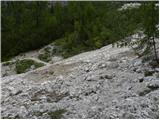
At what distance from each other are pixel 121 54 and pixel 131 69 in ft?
9.92

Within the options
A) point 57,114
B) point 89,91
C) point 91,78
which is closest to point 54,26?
point 91,78

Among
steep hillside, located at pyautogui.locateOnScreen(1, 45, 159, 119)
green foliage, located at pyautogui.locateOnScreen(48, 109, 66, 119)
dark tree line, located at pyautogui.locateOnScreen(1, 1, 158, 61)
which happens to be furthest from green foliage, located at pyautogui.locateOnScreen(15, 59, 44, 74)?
A: green foliage, located at pyautogui.locateOnScreen(48, 109, 66, 119)

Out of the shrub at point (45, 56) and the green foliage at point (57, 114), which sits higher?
the green foliage at point (57, 114)

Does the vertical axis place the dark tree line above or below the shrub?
above

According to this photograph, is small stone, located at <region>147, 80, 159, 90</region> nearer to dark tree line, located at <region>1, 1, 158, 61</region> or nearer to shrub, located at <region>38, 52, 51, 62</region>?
dark tree line, located at <region>1, 1, 158, 61</region>

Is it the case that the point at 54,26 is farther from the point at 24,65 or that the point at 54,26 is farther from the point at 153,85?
the point at 153,85

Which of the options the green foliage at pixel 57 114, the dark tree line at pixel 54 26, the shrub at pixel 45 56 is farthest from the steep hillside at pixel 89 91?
the shrub at pixel 45 56

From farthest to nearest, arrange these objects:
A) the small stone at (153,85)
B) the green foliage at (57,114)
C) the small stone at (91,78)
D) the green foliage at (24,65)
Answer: the green foliage at (24,65) < the small stone at (91,78) < the small stone at (153,85) < the green foliage at (57,114)

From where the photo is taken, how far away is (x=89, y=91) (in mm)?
15453

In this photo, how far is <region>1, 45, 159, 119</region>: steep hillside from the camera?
13.5m

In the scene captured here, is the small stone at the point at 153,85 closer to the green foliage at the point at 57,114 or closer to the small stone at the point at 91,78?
the small stone at the point at 91,78

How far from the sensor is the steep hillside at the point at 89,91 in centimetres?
1346

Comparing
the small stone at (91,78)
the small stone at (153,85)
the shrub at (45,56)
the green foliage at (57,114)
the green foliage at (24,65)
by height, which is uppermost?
the small stone at (153,85)

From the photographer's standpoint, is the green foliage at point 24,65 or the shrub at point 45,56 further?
the shrub at point 45,56
